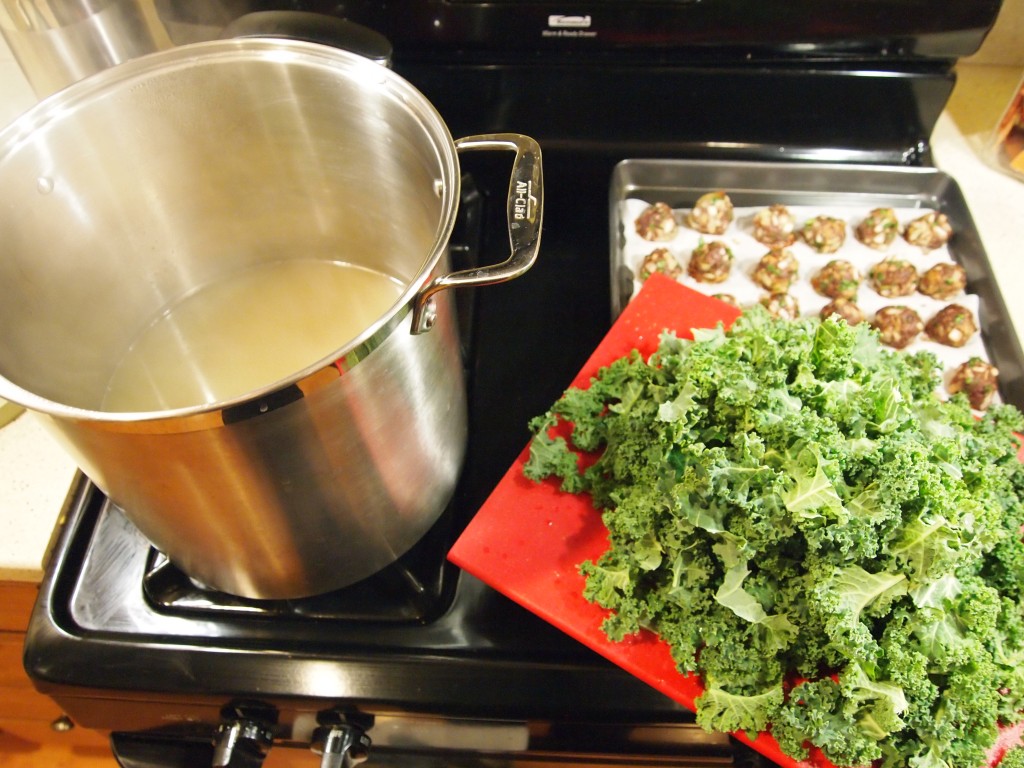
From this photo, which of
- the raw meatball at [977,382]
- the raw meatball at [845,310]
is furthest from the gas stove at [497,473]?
the raw meatball at [977,382]

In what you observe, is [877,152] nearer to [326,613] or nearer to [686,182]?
[686,182]

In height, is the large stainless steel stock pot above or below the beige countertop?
above

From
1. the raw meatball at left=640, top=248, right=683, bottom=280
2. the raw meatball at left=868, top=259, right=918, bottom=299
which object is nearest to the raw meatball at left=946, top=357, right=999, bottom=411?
the raw meatball at left=868, top=259, right=918, bottom=299

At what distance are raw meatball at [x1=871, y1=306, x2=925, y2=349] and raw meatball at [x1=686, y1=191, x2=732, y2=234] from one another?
27cm

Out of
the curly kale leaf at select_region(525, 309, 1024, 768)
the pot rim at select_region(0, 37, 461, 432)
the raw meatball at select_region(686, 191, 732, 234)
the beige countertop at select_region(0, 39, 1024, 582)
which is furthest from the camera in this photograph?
the raw meatball at select_region(686, 191, 732, 234)

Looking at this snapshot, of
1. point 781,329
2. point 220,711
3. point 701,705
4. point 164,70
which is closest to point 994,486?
point 781,329

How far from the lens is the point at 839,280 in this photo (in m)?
1.10

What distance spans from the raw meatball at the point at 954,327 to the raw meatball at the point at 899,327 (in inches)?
1.0

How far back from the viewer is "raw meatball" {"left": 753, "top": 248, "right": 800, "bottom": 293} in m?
1.11

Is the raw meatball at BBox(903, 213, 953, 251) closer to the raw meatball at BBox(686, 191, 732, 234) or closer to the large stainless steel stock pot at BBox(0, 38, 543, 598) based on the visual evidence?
the raw meatball at BBox(686, 191, 732, 234)

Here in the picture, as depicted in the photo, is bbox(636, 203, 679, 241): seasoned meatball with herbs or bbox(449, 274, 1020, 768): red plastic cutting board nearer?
bbox(449, 274, 1020, 768): red plastic cutting board

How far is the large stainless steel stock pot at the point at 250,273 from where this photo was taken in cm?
55

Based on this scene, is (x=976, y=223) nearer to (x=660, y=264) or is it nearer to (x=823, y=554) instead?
(x=660, y=264)

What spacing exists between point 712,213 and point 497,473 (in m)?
0.56
